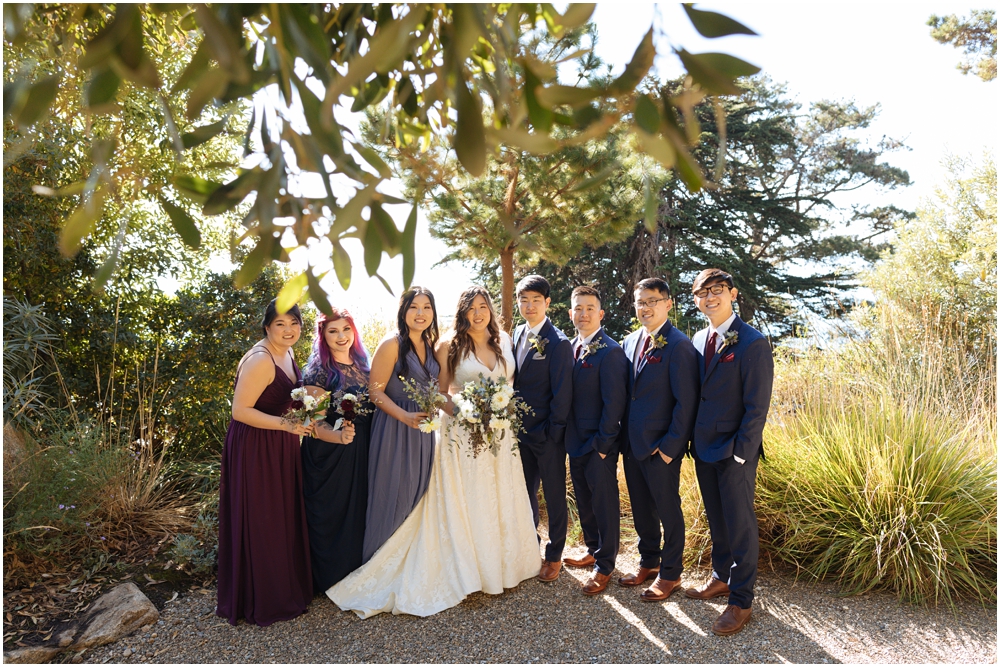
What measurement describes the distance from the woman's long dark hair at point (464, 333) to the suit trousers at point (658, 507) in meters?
1.10

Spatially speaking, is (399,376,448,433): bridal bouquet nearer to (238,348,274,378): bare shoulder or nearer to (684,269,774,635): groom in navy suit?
(238,348,274,378): bare shoulder

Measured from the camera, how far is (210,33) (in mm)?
739

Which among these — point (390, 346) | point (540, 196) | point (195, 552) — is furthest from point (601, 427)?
point (540, 196)

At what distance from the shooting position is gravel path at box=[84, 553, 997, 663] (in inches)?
125

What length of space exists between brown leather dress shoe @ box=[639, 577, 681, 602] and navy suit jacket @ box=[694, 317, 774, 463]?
0.85 meters

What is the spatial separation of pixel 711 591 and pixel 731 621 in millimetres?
364

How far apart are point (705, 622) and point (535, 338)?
6.15 ft

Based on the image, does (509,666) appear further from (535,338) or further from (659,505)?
(535,338)

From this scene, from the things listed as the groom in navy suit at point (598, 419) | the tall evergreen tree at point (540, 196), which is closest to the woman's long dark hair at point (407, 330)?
the groom in navy suit at point (598, 419)

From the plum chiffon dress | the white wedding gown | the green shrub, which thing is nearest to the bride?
the white wedding gown

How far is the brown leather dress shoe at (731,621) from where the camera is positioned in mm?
3312

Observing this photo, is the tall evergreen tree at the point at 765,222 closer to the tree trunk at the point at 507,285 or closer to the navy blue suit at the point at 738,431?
the tree trunk at the point at 507,285

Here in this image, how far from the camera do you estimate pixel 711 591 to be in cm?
370

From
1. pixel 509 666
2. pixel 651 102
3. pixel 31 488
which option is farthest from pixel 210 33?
pixel 31 488
